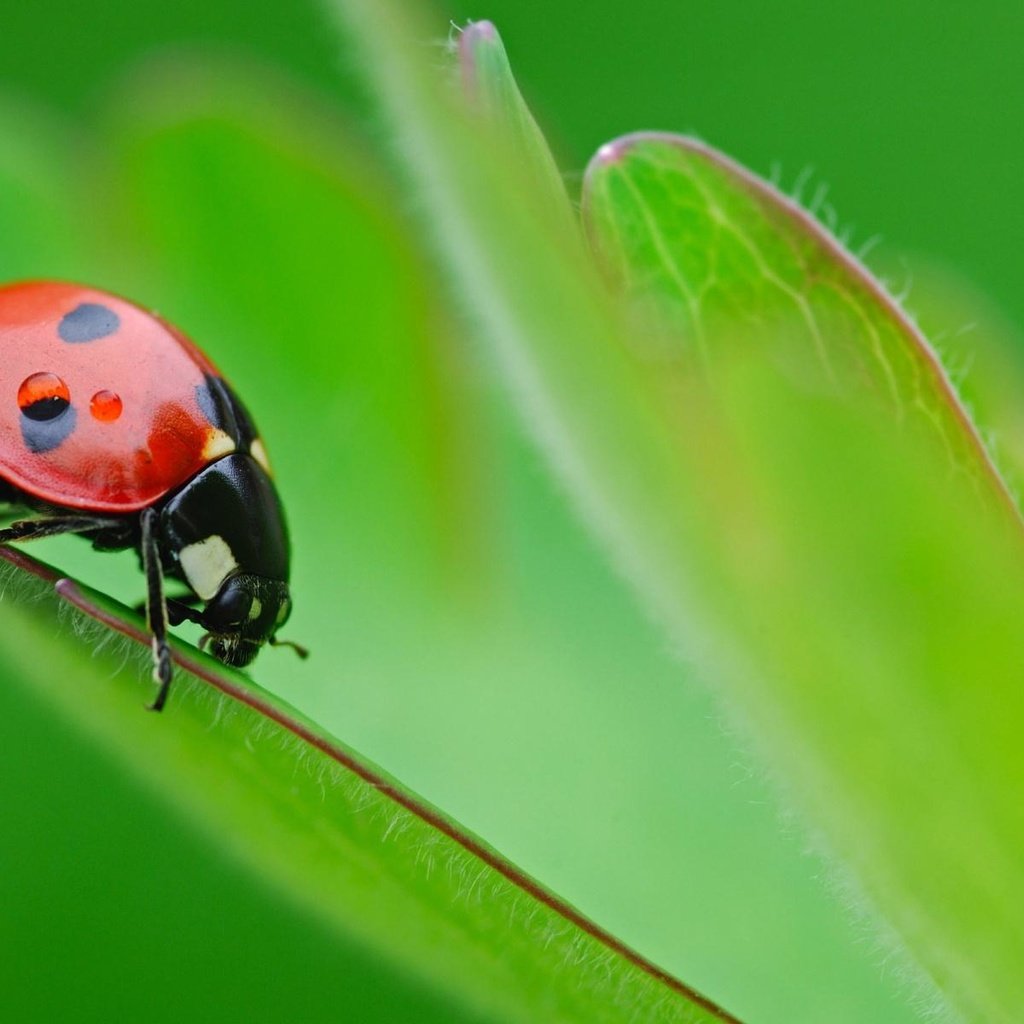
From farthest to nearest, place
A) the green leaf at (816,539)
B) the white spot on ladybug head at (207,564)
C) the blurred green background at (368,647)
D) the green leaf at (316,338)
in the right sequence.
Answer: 1. the green leaf at (316,338)
2. the white spot on ladybug head at (207,564)
3. the blurred green background at (368,647)
4. the green leaf at (816,539)

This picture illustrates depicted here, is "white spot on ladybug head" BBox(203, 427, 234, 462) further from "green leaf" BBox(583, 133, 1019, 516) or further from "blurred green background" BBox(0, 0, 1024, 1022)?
"green leaf" BBox(583, 133, 1019, 516)

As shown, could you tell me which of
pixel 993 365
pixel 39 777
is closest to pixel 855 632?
pixel 39 777

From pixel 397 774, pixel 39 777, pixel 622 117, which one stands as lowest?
pixel 39 777

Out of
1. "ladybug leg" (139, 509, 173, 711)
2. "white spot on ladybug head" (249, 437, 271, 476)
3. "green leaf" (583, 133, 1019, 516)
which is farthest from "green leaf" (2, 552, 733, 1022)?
"white spot on ladybug head" (249, 437, 271, 476)

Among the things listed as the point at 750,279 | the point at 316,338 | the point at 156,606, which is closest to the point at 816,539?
the point at 750,279

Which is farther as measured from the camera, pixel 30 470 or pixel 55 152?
pixel 55 152

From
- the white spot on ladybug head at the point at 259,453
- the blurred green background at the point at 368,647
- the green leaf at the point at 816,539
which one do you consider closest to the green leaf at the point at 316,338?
the blurred green background at the point at 368,647

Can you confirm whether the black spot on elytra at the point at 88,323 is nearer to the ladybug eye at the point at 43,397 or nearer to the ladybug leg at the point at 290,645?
the ladybug eye at the point at 43,397

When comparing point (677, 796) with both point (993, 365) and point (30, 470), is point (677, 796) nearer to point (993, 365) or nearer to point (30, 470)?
point (30, 470)
